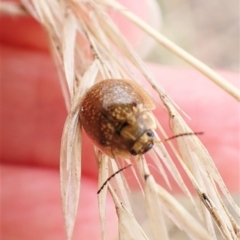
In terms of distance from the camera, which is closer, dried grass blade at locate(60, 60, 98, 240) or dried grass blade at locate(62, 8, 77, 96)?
dried grass blade at locate(60, 60, 98, 240)

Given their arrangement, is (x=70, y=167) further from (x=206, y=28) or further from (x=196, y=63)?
(x=206, y=28)

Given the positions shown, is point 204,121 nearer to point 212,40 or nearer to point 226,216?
point 226,216

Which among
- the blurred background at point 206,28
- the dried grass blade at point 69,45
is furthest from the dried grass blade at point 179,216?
the blurred background at point 206,28

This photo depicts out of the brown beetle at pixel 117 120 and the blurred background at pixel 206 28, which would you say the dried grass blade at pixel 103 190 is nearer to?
the brown beetle at pixel 117 120


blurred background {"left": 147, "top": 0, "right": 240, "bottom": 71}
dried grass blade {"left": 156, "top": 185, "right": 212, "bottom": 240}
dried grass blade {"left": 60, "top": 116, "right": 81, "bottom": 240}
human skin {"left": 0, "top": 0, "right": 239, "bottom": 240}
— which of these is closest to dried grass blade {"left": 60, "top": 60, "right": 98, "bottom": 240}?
dried grass blade {"left": 60, "top": 116, "right": 81, "bottom": 240}

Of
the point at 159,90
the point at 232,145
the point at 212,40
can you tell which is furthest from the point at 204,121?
the point at 212,40

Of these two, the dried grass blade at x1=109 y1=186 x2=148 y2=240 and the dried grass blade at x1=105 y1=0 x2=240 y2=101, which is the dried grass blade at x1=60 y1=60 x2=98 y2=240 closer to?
the dried grass blade at x1=109 y1=186 x2=148 y2=240
